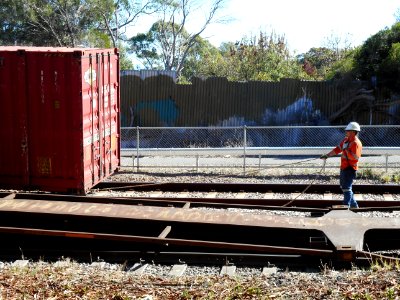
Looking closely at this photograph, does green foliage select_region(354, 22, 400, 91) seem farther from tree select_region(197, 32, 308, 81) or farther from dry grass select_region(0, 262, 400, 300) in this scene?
dry grass select_region(0, 262, 400, 300)

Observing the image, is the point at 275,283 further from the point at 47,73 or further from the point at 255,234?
the point at 47,73

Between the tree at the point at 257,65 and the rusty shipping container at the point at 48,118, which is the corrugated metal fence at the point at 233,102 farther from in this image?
the rusty shipping container at the point at 48,118

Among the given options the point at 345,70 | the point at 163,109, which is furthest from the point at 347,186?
the point at 345,70

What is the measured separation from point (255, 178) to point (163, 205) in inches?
252

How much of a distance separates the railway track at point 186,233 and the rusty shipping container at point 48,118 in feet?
7.17

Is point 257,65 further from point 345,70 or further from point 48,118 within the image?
point 48,118

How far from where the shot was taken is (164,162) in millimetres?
19891

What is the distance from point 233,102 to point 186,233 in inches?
818

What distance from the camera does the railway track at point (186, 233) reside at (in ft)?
27.4

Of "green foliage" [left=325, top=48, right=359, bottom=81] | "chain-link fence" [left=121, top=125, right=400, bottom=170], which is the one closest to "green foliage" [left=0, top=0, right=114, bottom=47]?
"chain-link fence" [left=121, top=125, right=400, bottom=170]

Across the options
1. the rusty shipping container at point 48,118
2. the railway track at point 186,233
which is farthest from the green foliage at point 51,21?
the railway track at point 186,233

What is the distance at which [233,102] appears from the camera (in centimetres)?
2945

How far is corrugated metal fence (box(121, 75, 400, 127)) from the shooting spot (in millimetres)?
29016

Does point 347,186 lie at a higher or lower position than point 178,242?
higher
